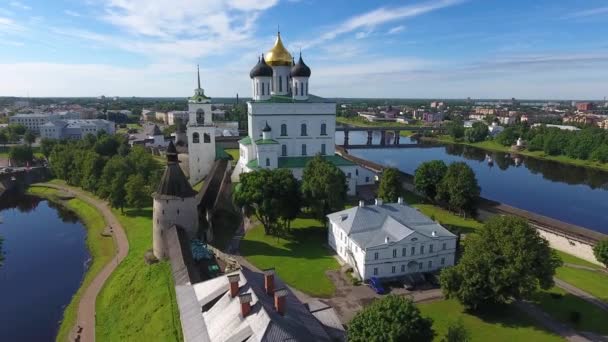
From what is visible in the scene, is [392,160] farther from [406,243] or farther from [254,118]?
[406,243]

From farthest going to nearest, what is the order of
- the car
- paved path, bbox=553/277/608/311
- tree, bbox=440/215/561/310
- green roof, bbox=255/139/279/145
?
1. green roof, bbox=255/139/279/145
2. the car
3. paved path, bbox=553/277/608/311
4. tree, bbox=440/215/561/310

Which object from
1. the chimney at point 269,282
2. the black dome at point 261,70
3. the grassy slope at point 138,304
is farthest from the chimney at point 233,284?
the black dome at point 261,70

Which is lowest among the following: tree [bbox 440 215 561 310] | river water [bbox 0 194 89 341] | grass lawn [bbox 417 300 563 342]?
river water [bbox 0 194 89 341]

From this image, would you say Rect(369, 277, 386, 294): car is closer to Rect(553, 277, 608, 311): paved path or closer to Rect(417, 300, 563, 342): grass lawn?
Rect(417, 300, 563, 342): grass lawn

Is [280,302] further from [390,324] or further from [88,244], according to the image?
[88,244]

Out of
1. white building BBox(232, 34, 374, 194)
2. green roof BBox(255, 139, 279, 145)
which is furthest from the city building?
green roof BBox(255, 139, 279, 145)

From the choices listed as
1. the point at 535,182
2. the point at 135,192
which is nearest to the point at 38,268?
the point at 135,192

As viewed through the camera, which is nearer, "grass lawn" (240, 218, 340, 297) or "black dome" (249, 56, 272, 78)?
"grass lawn" (240, 218, 340, 297)
